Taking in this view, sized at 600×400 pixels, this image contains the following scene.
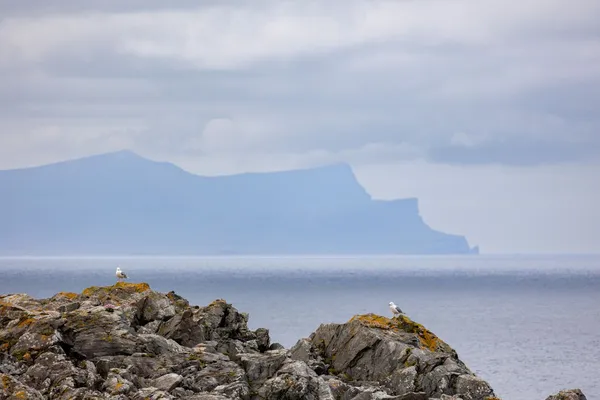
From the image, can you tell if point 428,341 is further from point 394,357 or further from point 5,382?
point 5,382

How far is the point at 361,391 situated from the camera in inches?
1596

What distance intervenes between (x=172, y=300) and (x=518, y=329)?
11821cm

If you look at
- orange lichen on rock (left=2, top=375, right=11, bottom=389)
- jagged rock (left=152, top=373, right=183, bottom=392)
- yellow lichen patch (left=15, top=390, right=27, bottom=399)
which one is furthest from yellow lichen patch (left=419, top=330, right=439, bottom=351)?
orange lichen on rock (left=2, top=375, right=11, bottom=389)

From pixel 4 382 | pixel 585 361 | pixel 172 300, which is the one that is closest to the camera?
pixel 4 382

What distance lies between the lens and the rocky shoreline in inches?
1475

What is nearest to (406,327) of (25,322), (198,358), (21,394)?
(198,358)

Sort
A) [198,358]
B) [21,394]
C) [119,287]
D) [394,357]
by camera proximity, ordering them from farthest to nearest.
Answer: [119,287] < [394,357] < [198,358] < [21,394]

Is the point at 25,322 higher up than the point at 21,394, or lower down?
higher up

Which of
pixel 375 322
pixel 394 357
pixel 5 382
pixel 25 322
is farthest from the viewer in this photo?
pixel 375 322

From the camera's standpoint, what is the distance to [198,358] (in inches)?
1607

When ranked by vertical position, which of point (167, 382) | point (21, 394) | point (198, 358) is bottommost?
point (21, 394)

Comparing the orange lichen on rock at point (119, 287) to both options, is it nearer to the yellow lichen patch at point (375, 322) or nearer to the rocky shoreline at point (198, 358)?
the rocky shoreline at point (198, 358)

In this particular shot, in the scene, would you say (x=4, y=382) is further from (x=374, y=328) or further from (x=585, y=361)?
(x=585, y=361)

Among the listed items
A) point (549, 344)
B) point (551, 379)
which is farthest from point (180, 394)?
point (549, 344)
